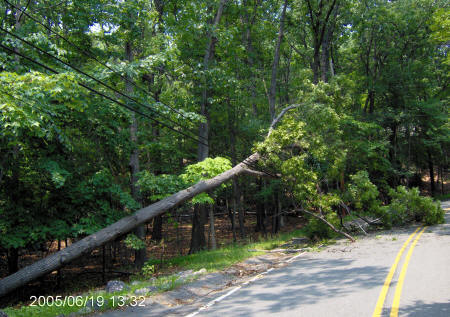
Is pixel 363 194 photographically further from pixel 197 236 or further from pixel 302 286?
pixel 302 286

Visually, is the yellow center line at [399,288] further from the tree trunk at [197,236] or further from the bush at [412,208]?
the tree trunk at [197,236]

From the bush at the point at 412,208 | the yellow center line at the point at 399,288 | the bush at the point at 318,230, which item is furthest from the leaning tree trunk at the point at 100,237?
the bush at the point at 412,208

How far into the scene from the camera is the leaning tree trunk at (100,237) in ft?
31.6

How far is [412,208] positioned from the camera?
17.1m

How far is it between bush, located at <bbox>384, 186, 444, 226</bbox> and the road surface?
4.83m

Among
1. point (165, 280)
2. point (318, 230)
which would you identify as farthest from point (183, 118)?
point (318, 230)

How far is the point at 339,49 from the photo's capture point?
30.8 meters

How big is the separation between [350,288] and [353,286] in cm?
19

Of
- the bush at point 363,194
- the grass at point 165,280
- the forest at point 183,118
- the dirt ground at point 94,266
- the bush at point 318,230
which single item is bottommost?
the dirt ground at point 94,266

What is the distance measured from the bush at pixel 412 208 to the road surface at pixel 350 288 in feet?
15.8

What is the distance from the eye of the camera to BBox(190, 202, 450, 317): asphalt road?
617cm

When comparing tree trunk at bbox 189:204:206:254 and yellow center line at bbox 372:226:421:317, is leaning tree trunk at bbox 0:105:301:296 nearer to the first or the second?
tree trunk at bbox 189:204:206:254

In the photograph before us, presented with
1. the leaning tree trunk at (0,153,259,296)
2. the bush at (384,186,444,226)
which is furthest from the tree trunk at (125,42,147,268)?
the bush at (384,186,444,226)

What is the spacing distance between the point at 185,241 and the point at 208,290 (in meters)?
17.4
